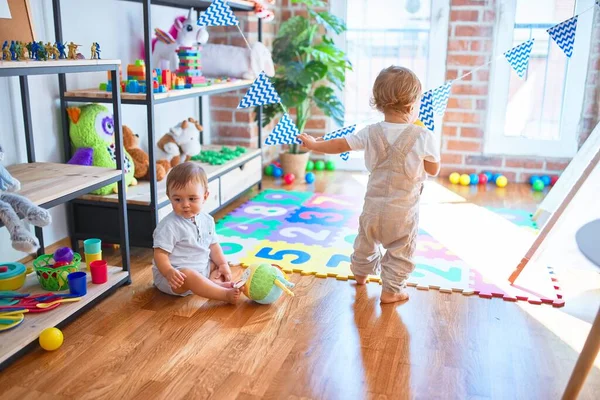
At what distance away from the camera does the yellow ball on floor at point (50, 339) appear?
1.76 metres

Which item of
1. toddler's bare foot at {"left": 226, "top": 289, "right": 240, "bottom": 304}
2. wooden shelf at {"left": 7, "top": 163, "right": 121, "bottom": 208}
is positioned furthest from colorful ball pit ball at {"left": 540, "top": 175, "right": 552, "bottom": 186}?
wooden shelf at {"left": 7, "top": 163, "right": 121, "bottom": 208}

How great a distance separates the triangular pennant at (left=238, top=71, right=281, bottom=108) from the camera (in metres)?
2.53

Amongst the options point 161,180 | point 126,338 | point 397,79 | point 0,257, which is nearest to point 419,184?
point 397,79

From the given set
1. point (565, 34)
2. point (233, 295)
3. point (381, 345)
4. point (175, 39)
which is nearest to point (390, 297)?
point (381, 345)

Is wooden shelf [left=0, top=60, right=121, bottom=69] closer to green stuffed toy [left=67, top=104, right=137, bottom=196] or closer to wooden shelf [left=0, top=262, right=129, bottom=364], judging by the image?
green stuffed toy [left=67, top=104, right=137, bottom=196]

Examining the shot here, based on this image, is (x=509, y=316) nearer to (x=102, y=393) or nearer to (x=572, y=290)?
(x=572, y=290)

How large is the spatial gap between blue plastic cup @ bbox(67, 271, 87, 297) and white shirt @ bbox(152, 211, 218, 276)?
0.86 feet

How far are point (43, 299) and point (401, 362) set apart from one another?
115 centimetres

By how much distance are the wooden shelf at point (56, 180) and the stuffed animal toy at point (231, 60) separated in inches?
55.0

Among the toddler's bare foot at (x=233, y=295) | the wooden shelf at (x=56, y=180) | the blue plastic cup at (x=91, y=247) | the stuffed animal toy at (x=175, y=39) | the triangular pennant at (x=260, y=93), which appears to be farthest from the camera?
the stuffed animal toy at (x=175, y=39)

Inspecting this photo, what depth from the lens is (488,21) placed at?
12.7 ft

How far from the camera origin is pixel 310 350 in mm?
1809

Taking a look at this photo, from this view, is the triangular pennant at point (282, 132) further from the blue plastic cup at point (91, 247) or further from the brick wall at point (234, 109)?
the brick wall at point (234, 109)

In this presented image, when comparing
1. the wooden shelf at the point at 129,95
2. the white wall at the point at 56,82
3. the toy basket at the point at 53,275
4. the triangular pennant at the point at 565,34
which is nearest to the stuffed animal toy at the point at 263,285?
the toy basket at the point at 53,275
